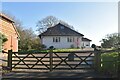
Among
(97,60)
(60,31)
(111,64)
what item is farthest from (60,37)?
(111,64)

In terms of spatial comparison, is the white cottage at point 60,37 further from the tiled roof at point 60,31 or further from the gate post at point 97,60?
the gate post at point 97,60

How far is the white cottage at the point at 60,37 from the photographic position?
68438mm

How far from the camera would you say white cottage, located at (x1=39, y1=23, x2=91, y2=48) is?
225 ft

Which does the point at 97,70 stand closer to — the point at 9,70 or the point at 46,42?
the point at 9,70

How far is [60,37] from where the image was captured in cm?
6925

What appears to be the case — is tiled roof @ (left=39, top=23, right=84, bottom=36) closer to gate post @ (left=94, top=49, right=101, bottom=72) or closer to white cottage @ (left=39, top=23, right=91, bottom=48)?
white cottage @ (left=39, top=23, right=91, bottom=48)

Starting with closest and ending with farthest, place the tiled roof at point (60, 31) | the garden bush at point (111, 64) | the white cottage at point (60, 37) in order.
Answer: the garden bush at point (111, 64)
the white cottage at point (60, 37)
the tiled roof at point (60, 31)

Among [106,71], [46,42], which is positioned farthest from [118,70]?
[46,42]

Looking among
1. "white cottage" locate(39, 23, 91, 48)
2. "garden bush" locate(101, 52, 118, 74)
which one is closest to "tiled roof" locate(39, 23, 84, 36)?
"white cottage" locate(39, 23, 91, 48)

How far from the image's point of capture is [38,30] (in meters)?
78.7

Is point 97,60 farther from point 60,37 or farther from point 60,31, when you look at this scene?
point 60,31

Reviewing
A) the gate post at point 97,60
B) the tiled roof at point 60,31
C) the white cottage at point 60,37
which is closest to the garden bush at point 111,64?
the gate post at point 97,60

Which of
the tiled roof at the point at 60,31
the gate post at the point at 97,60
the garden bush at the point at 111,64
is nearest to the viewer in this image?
the garden bush at the point at 111,64

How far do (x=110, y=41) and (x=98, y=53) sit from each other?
50242 millimetres
